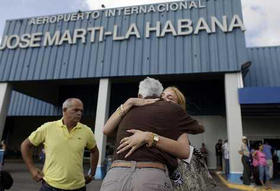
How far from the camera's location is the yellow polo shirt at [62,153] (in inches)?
97.5

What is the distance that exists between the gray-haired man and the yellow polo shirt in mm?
1174

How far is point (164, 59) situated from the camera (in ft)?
31.3

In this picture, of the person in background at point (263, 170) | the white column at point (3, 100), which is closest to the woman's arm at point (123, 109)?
the person in background at point (263, 170)

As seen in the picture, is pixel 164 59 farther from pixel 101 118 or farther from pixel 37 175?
pixel 37 175

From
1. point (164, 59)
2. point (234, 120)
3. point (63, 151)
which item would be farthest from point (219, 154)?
point (63, 151)

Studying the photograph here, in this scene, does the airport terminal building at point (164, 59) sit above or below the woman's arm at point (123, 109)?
above

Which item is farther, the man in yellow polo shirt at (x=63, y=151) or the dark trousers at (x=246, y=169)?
the dark trousers at (x=246, y=169)

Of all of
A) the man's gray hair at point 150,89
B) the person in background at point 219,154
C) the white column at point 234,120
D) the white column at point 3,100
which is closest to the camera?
the man's gray hair at point 150,89

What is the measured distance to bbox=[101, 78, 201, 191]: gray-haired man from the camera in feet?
4.49

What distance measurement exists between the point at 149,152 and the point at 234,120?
303 inches

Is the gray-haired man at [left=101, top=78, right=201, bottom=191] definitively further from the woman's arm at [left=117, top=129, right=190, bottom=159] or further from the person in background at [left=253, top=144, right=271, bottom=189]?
the person in background at [left=253, top=144, right=271, bottom=189]

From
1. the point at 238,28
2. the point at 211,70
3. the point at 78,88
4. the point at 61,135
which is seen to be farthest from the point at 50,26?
the point at 61,135

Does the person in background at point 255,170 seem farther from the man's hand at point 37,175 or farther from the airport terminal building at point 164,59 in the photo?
the man's hand at point 37,175

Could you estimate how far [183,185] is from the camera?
1996mm
